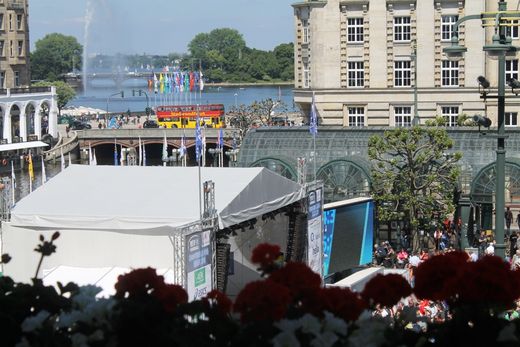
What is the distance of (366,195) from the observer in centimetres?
4084

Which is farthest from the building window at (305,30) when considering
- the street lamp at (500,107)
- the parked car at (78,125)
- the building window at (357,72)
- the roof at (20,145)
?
the parked car at (78,125)

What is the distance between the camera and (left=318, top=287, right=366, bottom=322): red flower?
859 centimetres

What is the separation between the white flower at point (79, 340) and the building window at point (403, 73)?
2038 inches

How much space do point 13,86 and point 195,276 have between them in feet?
287

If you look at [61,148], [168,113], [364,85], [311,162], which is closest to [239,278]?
[311,162]

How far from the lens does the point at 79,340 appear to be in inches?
327

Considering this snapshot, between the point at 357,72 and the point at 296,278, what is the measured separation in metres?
51.8

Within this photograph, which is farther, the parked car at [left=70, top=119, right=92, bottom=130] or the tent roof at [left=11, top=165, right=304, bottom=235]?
the parked car at [left=70, top=119, right=92, bottom=130]

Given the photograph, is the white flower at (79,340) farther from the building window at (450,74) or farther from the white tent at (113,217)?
the building window at (450,74)

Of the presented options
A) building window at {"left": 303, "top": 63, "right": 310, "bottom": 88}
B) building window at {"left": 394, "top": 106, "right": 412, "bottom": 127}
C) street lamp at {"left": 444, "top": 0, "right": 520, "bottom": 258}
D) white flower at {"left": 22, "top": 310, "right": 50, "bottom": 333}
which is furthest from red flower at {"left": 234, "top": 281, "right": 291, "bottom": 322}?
building window at {"left": 303, "top": 63, "right": 310, "bottom": 88}

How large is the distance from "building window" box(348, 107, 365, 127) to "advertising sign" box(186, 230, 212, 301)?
38.5m

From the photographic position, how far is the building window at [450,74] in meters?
58.6

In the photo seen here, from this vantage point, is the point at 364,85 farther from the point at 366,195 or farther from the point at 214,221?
the point at 214,221

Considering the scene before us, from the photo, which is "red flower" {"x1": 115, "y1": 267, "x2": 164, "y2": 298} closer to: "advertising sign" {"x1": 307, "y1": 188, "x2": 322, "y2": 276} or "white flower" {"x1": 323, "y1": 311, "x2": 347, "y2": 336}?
"white flower" {"x1": 323, "y1": 311, "x2": 347, "y2": 336}
